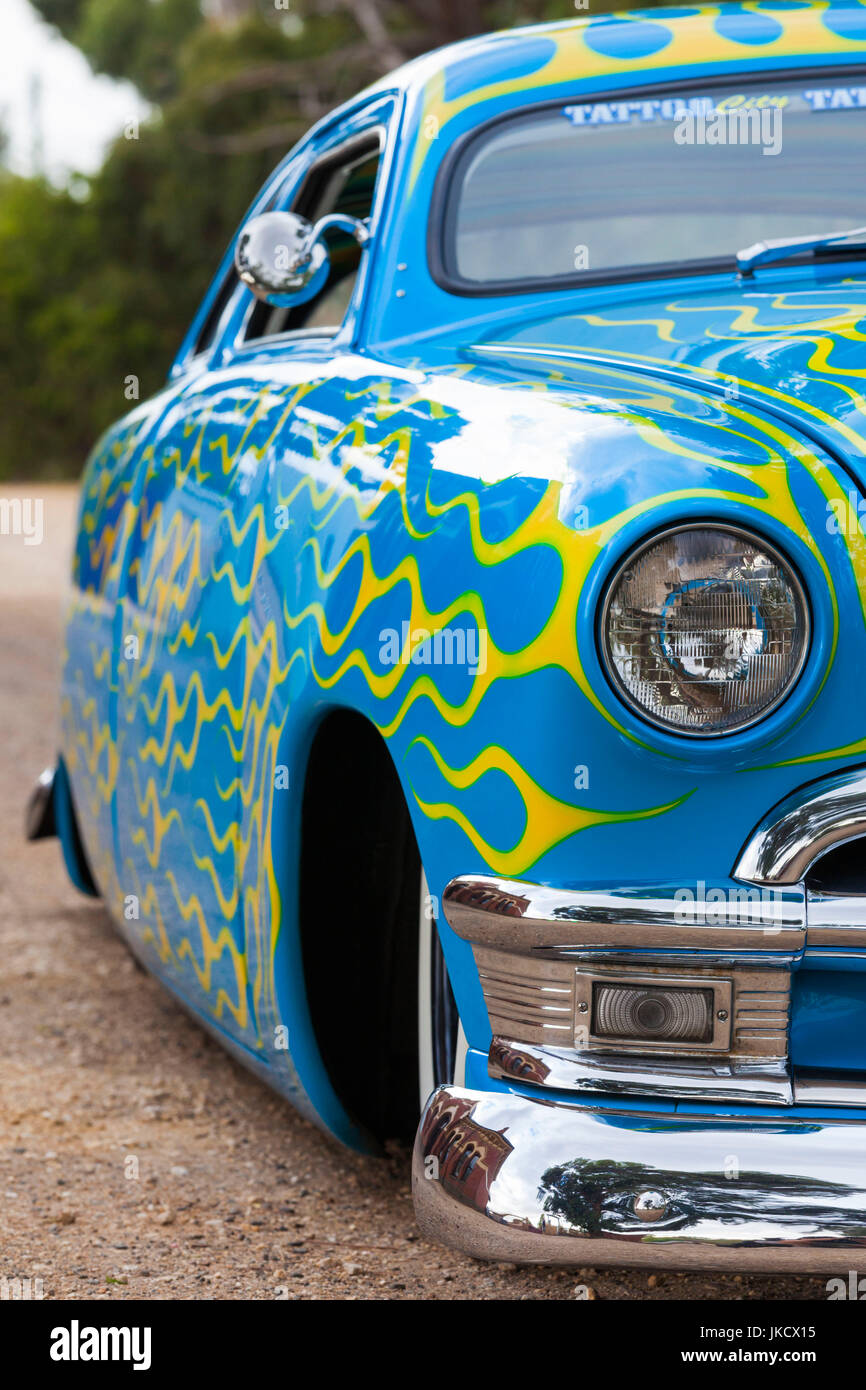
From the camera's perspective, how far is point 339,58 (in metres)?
15.5

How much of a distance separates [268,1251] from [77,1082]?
3.09 feet

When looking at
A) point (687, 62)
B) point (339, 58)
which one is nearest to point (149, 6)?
point (339, 58)

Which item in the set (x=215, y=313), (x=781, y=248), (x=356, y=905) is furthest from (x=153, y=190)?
(x=356, y=905)

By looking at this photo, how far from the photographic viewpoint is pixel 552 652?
1.77 metres

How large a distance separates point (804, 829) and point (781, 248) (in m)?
1.07

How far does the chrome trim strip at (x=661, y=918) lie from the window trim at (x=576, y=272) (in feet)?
3.69

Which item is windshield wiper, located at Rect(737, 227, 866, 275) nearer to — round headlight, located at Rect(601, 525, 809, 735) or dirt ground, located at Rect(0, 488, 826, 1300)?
round headlight, located at Rect(601, 525, 809, 735)

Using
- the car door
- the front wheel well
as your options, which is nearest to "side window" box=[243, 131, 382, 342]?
the car door

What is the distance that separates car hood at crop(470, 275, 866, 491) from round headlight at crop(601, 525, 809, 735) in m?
0.16

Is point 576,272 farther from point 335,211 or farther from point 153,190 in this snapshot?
point 153,190

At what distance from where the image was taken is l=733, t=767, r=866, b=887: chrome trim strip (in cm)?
172

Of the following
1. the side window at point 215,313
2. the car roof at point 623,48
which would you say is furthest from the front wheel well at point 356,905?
the side window at point 215,313

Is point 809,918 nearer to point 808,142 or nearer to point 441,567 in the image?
point 441,567

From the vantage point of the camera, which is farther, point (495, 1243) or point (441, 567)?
point (441, 567)
